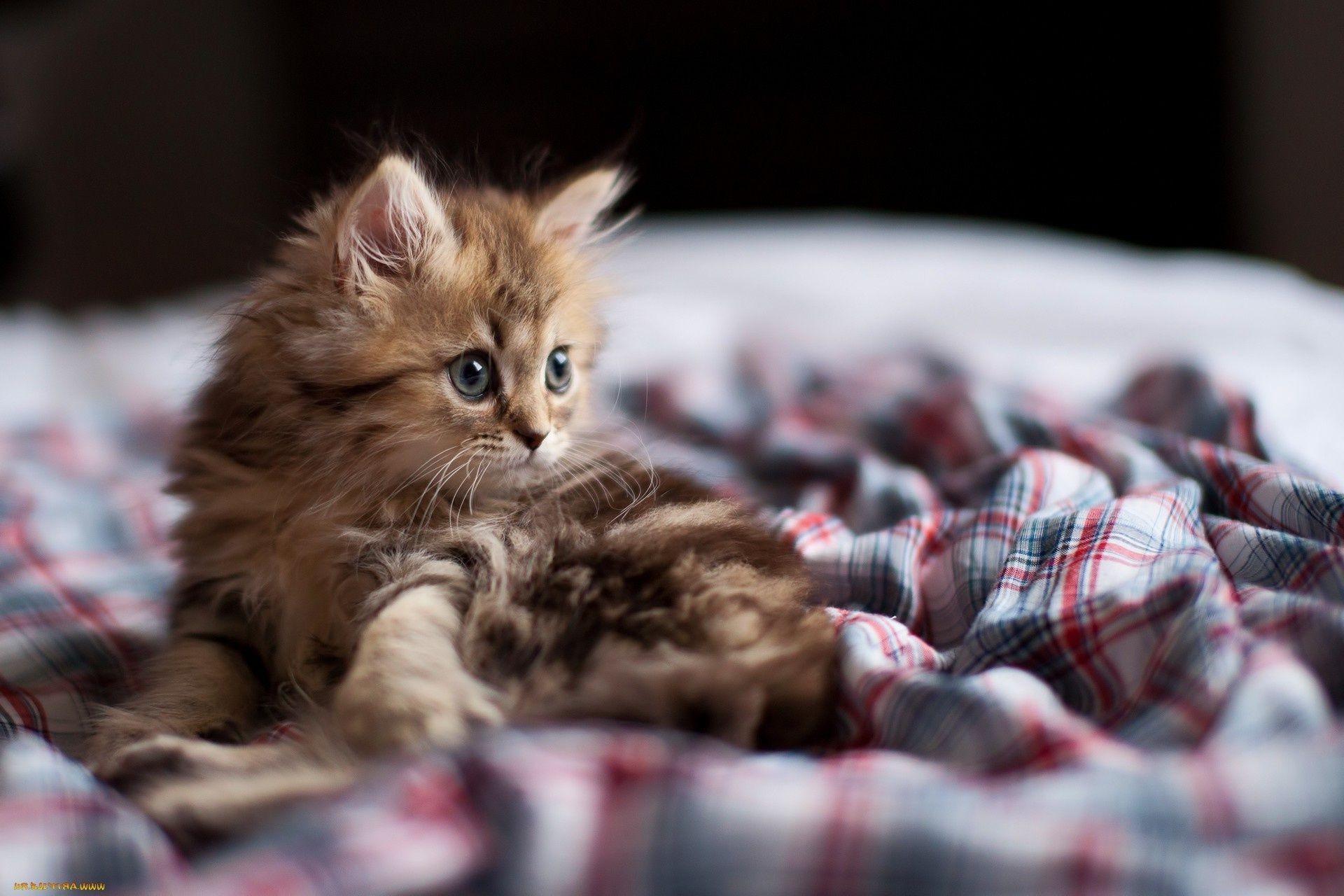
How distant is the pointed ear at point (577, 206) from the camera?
4.77 ft

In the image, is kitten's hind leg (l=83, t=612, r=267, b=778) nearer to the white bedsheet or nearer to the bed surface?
the bed surface

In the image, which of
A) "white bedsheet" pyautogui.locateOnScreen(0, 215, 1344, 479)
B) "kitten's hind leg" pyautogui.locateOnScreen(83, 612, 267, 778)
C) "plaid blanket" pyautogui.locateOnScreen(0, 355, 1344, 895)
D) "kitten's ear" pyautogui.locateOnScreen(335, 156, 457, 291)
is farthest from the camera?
"white bedsheet" pyautogui.locateOnScreen(0, 215, 1344, 479)

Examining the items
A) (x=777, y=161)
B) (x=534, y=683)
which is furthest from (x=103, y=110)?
(x=534, y=683)

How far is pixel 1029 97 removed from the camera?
4090mm

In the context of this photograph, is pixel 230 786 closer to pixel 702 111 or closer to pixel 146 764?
pixel 146 764

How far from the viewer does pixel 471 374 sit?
4.12 feet

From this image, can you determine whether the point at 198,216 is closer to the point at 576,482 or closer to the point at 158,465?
the point at 158,465

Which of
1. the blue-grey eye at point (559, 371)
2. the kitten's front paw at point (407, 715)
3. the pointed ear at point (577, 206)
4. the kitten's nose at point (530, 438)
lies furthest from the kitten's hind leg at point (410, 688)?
the pointed ear at point (577, 206)

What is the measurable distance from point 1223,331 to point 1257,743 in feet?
5.91

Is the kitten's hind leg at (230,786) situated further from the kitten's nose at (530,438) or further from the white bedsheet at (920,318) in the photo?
the white bedsheet at (920,318)

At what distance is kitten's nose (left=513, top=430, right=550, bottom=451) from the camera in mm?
1248

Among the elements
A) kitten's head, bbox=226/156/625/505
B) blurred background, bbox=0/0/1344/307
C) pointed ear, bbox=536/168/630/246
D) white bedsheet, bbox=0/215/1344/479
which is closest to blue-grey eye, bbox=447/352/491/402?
kitten's head, bbox=226/156/625/505

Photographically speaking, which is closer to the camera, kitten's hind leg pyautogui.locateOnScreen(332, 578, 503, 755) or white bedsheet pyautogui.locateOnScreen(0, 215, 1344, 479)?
kitten's hind leg pyautogui.locateOnScreen(332, 578, 503, 755)

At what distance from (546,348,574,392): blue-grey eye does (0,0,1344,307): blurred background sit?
221 cm
